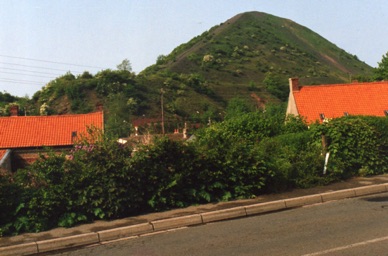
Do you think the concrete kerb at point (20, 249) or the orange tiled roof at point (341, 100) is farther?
the orange tiled roof at point (341, 100)

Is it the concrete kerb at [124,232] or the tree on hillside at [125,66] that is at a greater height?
the tree on hillside at [125,66]

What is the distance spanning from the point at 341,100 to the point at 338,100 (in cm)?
27

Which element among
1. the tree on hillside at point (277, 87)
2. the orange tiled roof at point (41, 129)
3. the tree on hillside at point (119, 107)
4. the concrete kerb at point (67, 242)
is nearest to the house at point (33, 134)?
the orange tiled roof at point (41, 129)

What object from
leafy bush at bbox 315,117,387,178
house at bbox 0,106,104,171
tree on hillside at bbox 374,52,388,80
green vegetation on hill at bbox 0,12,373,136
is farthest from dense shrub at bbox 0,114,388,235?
tree on hillside at bbox 374,52,388,80

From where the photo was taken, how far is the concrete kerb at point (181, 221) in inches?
288

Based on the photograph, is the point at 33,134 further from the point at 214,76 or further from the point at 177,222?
the point at 214,76

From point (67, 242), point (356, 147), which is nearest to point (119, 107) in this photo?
point (356, 147)

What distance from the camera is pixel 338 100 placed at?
37.5 meters

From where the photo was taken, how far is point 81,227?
8305 mm

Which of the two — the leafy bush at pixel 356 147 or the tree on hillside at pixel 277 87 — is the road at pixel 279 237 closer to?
the leafy bush at pixel 356 147

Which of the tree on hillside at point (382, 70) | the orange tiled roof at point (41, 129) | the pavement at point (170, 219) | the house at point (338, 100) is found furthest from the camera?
the tree on hillside at point (382, 70)

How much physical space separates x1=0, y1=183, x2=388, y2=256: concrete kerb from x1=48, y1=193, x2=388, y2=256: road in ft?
0.88

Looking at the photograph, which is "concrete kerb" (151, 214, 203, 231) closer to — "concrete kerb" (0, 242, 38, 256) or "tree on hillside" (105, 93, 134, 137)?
"concrete kerb" (0, 242, 38, 256)

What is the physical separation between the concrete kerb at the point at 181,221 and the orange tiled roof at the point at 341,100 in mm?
26121
